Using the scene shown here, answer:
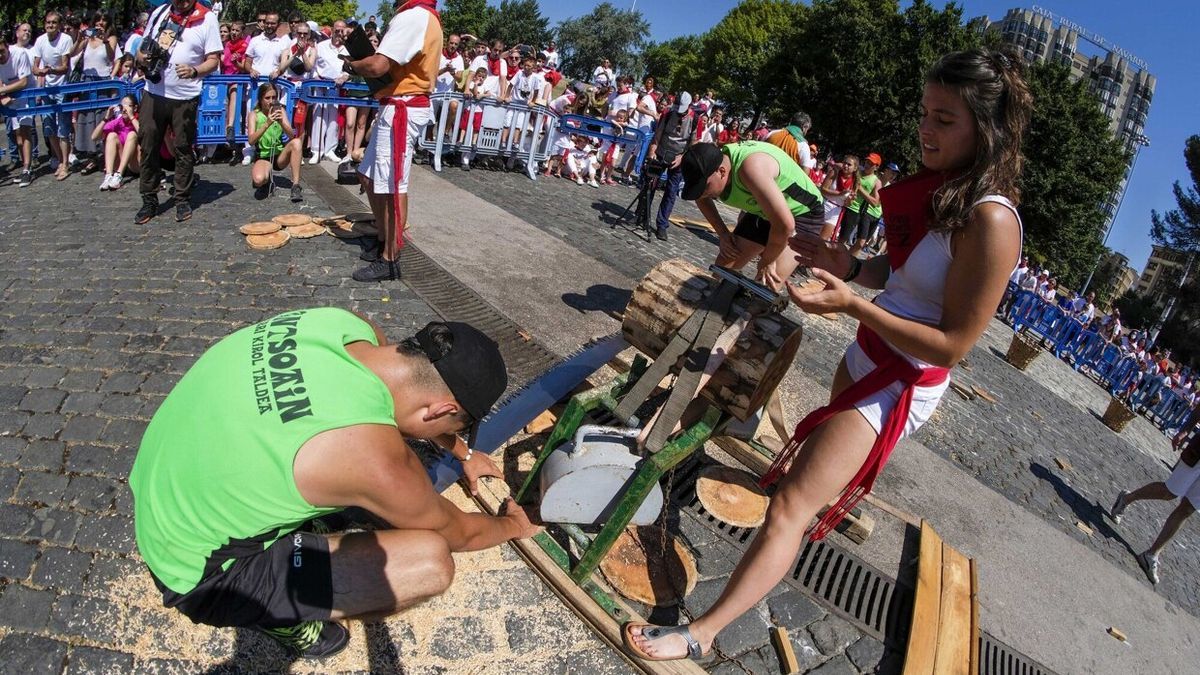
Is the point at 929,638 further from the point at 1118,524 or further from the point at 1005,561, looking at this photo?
the point at 1118,524

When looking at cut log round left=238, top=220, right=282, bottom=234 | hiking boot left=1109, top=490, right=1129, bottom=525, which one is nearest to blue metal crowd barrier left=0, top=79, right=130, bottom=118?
cut log round left=238, top=220, right=282, bottom=234

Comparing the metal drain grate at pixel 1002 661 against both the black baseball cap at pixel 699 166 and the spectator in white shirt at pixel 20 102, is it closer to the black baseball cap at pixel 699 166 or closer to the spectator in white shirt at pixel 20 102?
the black baseball cap at pixel 699 166

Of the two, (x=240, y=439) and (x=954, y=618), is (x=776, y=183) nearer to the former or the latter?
(x=954, y=618)

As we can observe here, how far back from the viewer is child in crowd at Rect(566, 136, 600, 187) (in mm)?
11914

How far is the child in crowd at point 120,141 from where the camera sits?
7094 millimetres

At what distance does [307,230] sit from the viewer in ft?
19.5

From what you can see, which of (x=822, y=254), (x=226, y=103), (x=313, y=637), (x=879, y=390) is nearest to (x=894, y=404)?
(x=879, y=390)

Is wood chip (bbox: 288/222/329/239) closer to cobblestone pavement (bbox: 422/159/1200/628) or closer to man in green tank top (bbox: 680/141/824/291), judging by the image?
cobblestone pavement (bbox: 422/159/1200/628)

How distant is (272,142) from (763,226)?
5710 millimetres

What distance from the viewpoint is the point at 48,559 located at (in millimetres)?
2541

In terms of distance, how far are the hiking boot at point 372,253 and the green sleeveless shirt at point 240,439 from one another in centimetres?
372

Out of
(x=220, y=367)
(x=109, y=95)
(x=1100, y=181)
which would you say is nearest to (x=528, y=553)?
(x=220, y=367)

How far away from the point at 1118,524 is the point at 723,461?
418 centimetres

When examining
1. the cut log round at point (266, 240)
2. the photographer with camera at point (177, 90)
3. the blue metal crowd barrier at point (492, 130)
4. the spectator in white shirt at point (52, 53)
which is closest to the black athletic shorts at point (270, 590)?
the cut log round at point (266, 240)
